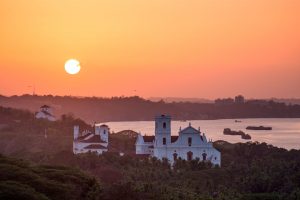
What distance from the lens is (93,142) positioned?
46594 millimetres

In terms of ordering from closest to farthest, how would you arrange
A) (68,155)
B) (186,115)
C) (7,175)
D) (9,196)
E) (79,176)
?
(9,196) → (7,175) → (79,176) → (68,155) → (186,115)

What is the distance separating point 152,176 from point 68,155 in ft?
26.9

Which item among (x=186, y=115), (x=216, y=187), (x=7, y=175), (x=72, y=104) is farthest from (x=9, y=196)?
(x=186, y=115)

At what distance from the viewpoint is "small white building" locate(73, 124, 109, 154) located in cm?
4559

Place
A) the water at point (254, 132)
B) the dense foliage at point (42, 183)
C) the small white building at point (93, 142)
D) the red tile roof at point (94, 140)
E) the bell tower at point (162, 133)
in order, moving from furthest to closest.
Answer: the water at point (254, 132) < the red tile roof at point (94, 140) < the small white building at point (93, 142) < the bell tower at point (162, 133) < the dense foliage at point (42, 183)

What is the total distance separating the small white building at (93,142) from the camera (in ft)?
150

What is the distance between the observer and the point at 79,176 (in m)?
22.9

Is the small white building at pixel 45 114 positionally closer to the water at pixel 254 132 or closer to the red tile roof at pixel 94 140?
the water at pixel 254 132

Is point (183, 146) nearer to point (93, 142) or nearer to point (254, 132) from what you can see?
point (93, 142)

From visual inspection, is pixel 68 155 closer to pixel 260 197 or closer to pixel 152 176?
pixel 152 176

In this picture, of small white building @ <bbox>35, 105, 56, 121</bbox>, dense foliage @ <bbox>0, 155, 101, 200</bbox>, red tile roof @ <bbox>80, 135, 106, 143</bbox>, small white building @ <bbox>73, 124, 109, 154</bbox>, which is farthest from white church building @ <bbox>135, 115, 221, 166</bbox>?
small white building @ <bbox>35, 105, 56, 121</bbox>

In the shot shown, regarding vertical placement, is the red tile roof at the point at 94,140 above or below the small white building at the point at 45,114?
below

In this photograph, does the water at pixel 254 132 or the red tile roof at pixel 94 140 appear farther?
the water at pixel 254 132

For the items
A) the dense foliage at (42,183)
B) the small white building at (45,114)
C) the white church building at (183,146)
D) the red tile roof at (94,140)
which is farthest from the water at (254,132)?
the dense foliage at (42,183)
